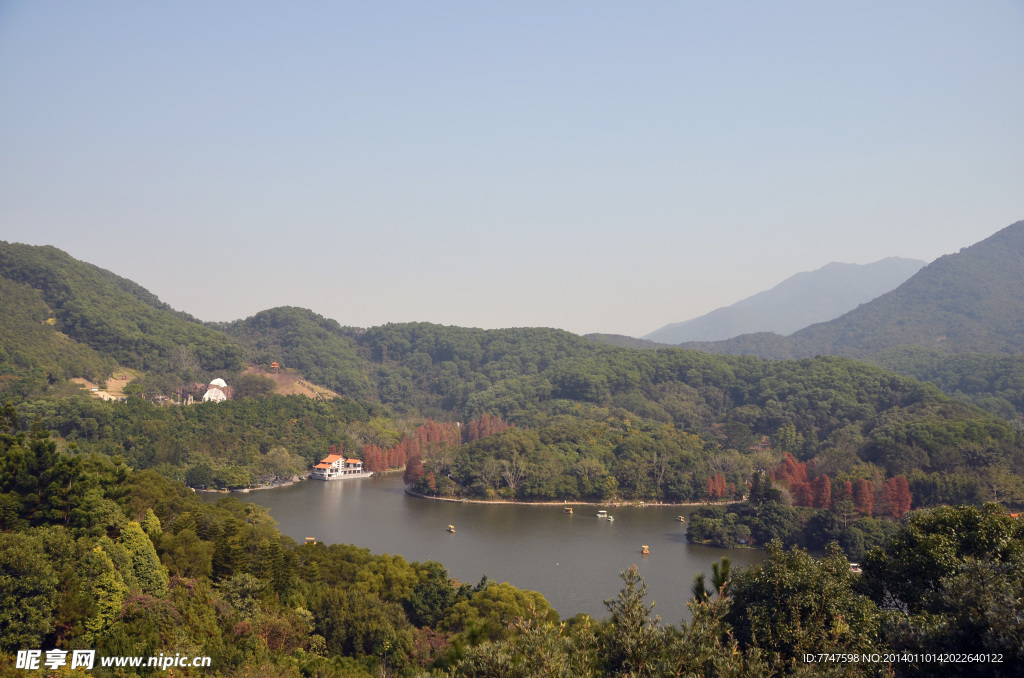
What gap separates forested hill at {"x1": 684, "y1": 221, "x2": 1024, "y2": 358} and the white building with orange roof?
9713 centimetres

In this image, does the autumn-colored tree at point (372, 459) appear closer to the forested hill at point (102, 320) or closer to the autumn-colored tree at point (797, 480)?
the forested hill at point (102, 320)

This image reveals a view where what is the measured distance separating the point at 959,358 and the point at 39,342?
97.2 m

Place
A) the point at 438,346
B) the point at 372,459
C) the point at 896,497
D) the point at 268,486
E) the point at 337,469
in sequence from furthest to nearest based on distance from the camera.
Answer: the point at 438,346 < the point at 372,459 < the point at 337,469 < the point at 268,486 < the point at 896,497

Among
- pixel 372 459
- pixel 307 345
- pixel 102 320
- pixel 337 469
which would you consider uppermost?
pixel 307 345

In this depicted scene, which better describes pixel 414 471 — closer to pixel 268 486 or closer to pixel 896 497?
pixel 268 486

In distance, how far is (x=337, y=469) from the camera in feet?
185

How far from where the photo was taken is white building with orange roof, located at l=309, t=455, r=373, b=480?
5516cm

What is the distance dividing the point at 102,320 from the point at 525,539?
59.1 metres

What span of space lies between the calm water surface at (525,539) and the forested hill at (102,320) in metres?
34.7

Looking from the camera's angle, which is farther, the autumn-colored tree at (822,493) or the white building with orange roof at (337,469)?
the white building with orange roof at (337,469)

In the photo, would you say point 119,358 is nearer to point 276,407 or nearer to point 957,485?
point 276,407

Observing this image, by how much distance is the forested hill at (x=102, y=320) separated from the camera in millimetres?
73125

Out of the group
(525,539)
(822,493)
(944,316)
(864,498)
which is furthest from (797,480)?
(944,316)

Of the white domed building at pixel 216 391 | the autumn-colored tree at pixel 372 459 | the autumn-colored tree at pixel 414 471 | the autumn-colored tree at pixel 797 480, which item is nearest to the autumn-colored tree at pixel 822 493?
the autumn-colored tree at pixel 797 480
